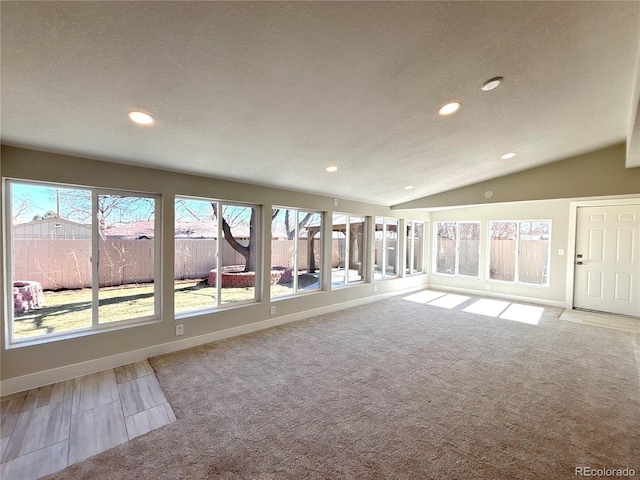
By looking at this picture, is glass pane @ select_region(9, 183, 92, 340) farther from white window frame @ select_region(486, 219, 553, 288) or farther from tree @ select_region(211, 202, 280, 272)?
white window frame @ select_region(486, 219, 553, 288)

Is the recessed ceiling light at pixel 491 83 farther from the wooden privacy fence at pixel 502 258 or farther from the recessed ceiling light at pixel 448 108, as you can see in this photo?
the wooden privacy fence at pixel 502 258

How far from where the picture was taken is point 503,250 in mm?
6492

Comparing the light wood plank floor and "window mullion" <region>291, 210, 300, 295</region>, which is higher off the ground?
"window mullion" <region>291, 210, 300, 295</region>

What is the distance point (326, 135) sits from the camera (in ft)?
8.63

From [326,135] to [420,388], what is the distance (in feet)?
8.55

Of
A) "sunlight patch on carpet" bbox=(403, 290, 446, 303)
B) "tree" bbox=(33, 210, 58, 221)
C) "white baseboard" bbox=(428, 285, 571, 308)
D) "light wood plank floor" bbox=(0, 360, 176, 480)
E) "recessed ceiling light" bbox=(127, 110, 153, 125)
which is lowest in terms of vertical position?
"sunlight patch on carpet" bbox=(403, 290, 446, 303)

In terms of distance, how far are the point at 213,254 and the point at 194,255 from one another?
10.2 inches

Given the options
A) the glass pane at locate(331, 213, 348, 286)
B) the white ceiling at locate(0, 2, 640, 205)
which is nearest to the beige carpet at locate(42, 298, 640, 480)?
the glass pane at locate(331, 213, 348, 286)

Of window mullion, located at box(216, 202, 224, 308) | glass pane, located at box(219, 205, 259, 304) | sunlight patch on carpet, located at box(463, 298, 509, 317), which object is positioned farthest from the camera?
sunlight patch on carpet, located at box(463, 298, 509, 317)

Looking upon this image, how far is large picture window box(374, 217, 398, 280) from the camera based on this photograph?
6349 millimetres

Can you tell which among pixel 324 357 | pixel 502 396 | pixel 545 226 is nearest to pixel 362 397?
pixel 324 357

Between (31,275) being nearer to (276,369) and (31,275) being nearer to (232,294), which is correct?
(232,294)

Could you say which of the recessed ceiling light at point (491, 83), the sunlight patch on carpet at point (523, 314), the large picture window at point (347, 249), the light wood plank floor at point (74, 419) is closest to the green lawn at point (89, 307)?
the light wood plank floor at point (74, 419)

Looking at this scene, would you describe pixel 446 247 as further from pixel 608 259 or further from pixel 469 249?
pixel 608 259
